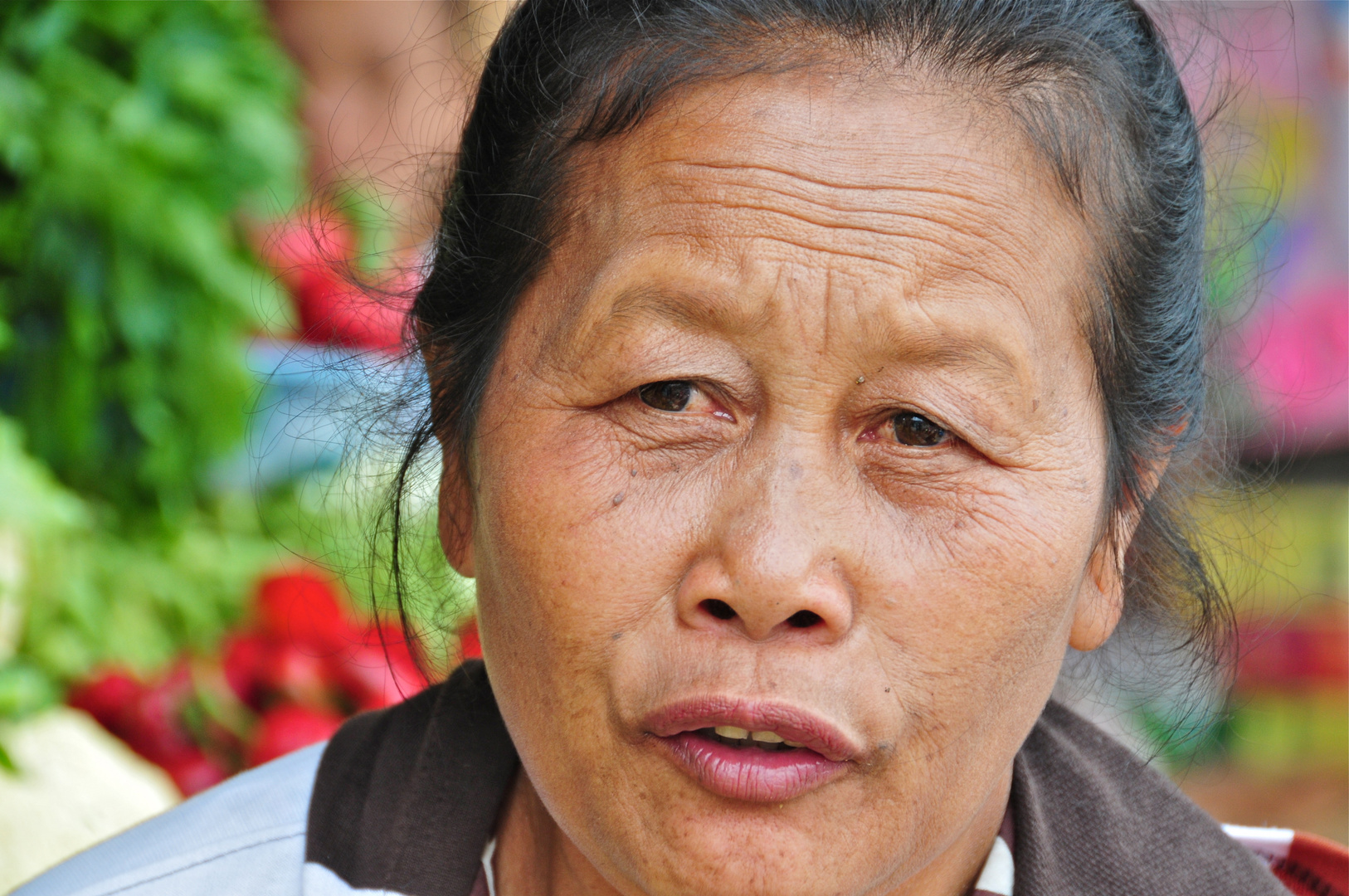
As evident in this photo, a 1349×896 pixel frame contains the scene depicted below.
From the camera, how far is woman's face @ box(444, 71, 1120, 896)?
140 cm

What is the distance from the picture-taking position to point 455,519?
1.81m

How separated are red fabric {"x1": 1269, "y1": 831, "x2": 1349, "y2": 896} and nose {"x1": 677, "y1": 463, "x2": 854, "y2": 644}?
1065 millimetres

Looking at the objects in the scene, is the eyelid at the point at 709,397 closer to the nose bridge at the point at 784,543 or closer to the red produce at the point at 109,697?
the nose bridge at the point at 784,543

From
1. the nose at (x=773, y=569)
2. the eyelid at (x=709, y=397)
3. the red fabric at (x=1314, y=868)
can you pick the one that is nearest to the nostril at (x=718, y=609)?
the nose at (x=773, y=569)

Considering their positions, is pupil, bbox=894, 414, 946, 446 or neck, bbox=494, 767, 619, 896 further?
neck, bbox=494, 767, 619, 896

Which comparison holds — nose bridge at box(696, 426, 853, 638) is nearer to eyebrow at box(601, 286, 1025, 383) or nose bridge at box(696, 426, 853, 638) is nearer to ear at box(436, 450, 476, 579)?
eyebrow at box(601, 286, 1025, 383)

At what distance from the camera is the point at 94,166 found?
297 cm

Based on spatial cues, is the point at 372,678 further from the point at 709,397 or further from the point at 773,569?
the point at 773,569

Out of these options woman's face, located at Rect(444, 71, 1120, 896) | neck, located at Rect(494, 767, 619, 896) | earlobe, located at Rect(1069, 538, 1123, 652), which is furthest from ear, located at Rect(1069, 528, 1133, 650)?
neck, located at Rect(494, 767, 619, 896)

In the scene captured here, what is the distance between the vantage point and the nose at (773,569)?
4.38 feet

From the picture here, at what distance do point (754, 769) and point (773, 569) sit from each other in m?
0.24

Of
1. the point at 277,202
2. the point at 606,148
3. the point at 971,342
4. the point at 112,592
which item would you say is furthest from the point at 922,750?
the point at 277,202

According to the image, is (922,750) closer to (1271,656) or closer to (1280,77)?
(1271,656)

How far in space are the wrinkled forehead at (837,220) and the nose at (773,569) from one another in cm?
20
